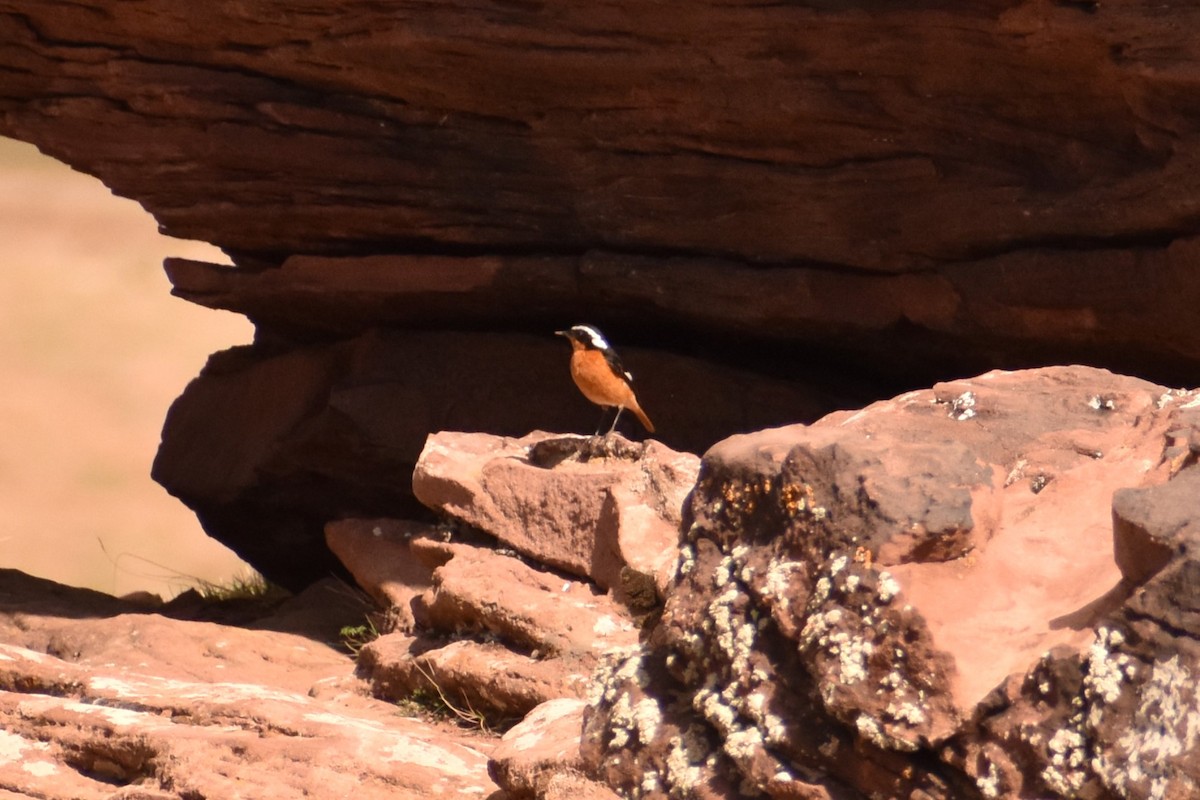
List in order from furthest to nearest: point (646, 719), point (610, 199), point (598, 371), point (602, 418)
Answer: point (602, 418)
point (610, 199)
point (598, 371)
point (646, 719)

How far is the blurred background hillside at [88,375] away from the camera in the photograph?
21.8 meters

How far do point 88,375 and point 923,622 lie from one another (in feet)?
95.3

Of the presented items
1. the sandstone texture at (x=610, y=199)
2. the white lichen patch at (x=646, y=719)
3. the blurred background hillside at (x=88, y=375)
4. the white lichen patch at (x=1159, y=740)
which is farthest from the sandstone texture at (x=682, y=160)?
the blurred background hillside at (x=88, y=375)

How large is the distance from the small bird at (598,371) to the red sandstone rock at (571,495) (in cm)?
93

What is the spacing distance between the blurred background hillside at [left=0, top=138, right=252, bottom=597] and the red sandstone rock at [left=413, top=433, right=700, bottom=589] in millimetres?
11999

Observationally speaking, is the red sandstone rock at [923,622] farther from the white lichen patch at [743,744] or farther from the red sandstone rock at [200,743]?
the red sandstone rock at [200,743]

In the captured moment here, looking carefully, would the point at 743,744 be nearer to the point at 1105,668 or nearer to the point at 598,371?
the point at 1105,668

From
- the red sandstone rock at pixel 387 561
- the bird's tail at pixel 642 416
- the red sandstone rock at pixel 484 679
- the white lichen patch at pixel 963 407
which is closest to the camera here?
the white lichen patch at pixel 963 407

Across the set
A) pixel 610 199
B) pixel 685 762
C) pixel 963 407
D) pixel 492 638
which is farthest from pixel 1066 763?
pixel 610 199

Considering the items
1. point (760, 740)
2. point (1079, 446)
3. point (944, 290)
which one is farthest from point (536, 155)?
point (760, 740)

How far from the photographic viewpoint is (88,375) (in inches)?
1141

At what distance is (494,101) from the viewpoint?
23.0 ft

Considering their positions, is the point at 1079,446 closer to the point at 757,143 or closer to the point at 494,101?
the point at 757,143

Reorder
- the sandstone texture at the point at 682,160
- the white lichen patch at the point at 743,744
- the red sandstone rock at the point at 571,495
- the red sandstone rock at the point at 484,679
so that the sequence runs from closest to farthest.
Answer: the white lichen patch at the point at 743,744, the red sandstone rock at the point at 484,679, the red sandstone rock at the point at 571,495, the sandstone texture at the point at 682,160
